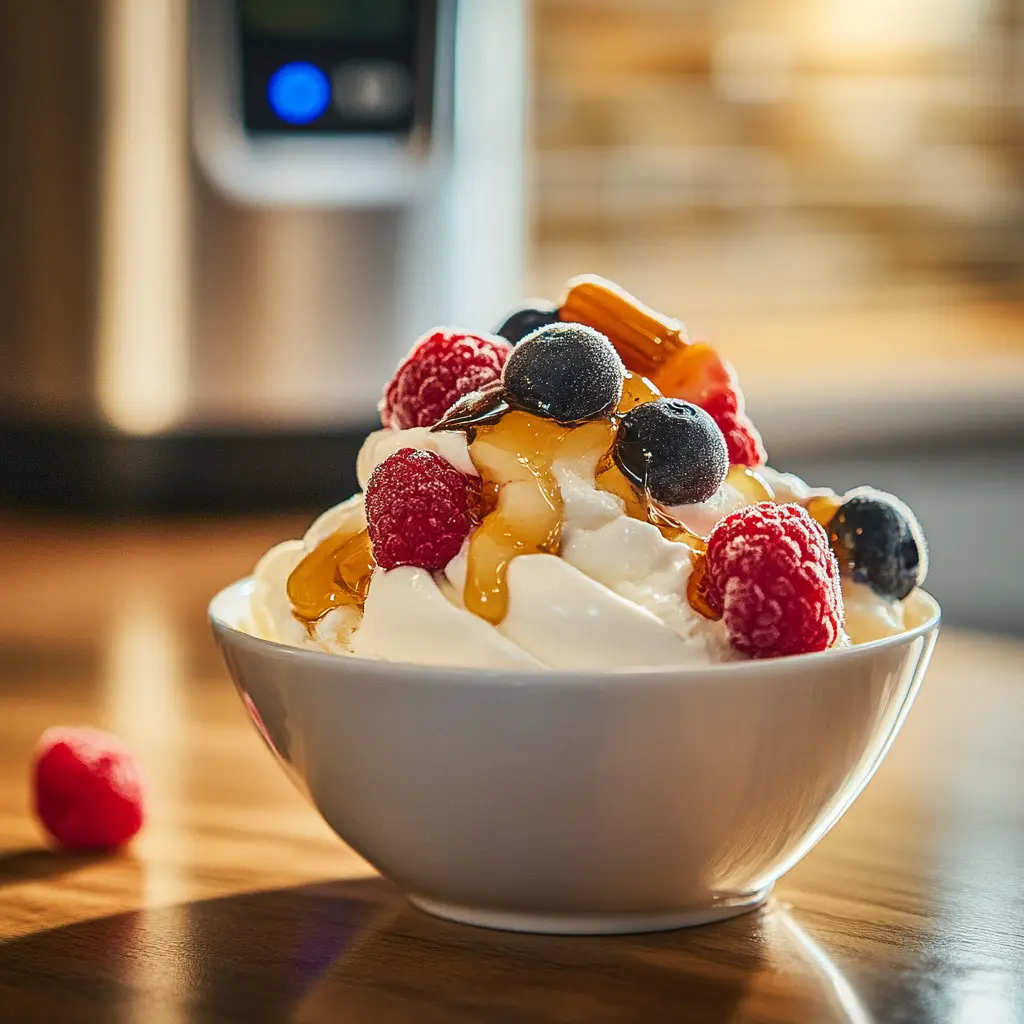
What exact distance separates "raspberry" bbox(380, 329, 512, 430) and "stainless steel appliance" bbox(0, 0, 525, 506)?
1.14 metres

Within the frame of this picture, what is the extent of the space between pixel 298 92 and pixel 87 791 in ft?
4.44

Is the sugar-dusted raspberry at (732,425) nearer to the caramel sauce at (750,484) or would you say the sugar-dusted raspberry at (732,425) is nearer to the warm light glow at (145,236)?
the caramel sauce at (750,484)

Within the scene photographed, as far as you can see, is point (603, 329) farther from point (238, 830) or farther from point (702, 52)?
point (702, 52)

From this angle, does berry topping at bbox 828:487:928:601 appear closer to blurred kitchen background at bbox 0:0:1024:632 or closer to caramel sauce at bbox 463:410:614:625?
caramel sauce at bbox 463:410:614:625

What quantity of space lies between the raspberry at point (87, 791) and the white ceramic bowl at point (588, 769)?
6.0 inches

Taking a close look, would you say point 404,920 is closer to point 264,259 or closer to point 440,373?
point 440,373

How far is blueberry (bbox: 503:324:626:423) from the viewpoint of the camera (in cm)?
68

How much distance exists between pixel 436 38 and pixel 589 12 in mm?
1030

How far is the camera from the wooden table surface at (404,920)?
1.96 feet

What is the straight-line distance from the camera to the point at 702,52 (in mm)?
3068

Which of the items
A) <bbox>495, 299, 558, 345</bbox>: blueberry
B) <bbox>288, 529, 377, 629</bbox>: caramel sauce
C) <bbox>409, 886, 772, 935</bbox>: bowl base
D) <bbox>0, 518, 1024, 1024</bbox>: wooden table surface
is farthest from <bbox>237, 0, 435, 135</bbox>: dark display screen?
<bbox>409, 886, 772, 935</bbox>: bowl base

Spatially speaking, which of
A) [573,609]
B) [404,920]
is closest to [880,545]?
[573,609]

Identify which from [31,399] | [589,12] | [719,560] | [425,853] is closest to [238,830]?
[425,853]

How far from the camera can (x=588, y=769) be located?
0.62m
